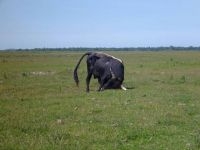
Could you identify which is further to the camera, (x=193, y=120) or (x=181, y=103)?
→ (x=181, y=103)

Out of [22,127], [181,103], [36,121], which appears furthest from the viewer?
[181,103]

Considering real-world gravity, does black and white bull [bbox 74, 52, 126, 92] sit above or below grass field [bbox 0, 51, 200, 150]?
above

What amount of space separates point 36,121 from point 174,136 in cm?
409

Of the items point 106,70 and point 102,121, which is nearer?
point 102,121

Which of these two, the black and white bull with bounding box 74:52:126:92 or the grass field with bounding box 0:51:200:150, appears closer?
the grass field with bounding box 0:51:200:150

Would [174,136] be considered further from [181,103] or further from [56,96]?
[56,96]

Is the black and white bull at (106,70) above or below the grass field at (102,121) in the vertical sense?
above

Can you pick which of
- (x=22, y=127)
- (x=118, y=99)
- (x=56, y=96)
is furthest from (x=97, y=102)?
(x=22, y=127)

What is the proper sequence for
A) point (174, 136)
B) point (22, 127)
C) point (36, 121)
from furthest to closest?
1. point (36, 121)
2. point (22, 127)
3. point (174, 136)

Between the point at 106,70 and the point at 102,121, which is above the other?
the point at 106,70

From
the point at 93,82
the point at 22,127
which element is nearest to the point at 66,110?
the point at 22,127

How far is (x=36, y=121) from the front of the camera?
12.8 m

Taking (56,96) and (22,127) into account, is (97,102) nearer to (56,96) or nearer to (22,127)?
(56,96)

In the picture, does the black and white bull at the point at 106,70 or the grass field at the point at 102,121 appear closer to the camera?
the grass field at the point at 102,121
